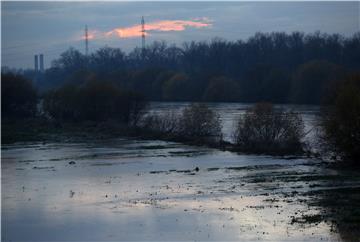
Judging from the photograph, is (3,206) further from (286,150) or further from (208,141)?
(208,141)

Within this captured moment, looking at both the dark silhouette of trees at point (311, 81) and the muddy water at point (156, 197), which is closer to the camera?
the muddy water at point (156, 197)

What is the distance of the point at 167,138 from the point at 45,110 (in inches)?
1098

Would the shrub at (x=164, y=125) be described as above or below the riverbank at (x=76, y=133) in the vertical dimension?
above

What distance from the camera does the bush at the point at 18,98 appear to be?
7866cm

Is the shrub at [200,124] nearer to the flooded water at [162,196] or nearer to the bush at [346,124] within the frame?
the flooded water at [162,196]

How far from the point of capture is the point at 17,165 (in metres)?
38.4

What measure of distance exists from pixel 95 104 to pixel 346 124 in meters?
41.0

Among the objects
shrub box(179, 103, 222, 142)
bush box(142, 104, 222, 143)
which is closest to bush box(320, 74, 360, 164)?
bush box(142, 104, 222, 143)

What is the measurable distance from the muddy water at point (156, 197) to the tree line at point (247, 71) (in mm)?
46153

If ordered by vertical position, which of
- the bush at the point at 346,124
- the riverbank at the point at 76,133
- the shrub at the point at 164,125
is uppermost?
the bush at the point at 346,124

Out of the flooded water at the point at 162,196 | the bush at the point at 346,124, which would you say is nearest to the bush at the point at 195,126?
the flooded water at the point at 162,196

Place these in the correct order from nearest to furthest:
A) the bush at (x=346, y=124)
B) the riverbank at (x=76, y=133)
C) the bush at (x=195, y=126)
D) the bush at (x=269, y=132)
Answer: the bush at (x=346, y=124) → the bush at (x=269, y=132) → the riverbank at (x=76, y=133) → the bush at (x=195, y=126)

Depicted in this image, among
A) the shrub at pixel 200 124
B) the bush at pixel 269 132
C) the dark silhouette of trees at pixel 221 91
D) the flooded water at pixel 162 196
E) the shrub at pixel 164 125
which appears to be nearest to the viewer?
the flooded water at pixel 162 196

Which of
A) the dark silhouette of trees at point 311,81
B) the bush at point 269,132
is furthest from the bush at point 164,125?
the dark silhouette of trees at point 311,81
